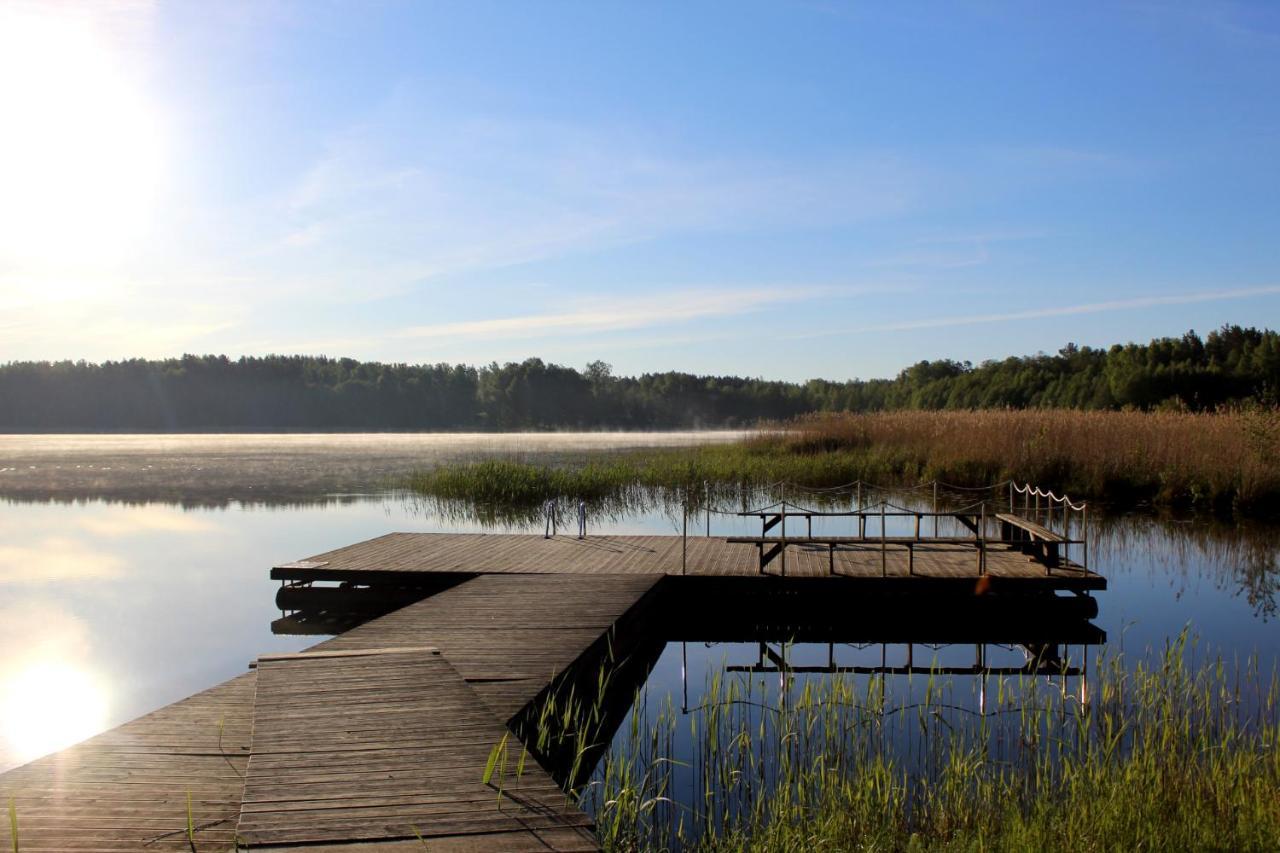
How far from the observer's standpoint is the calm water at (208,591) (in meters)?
8.09

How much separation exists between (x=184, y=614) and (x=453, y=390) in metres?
68.3

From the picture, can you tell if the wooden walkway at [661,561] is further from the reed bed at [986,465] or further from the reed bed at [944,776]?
the reed bed at [986,465]

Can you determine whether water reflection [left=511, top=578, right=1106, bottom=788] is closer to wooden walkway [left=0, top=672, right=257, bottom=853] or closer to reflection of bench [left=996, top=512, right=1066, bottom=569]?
reflection of bench [left=996, top=512, right=1066, bottom=569]

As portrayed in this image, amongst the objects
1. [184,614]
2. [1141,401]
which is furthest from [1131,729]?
[1141,401]

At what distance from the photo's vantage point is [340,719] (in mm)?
4629

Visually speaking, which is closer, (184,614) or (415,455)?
(184,614)

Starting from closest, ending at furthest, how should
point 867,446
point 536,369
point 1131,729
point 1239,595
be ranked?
point 1131,729, point 1239,595, point 867,446, point 536,369

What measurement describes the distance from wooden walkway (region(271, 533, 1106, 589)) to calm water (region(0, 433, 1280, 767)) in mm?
899

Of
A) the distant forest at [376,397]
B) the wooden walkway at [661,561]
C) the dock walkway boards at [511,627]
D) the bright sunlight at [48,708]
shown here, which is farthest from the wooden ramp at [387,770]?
the distant forest at [376,397]

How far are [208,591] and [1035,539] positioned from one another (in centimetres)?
969

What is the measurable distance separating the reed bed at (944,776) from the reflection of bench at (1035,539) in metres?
2.84

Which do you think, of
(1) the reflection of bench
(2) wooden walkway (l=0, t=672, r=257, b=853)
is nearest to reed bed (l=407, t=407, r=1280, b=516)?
(1) the reflection of bench

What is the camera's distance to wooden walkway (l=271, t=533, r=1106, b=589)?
389 inches

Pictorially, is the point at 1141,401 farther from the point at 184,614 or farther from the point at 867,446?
the point at 184,614
